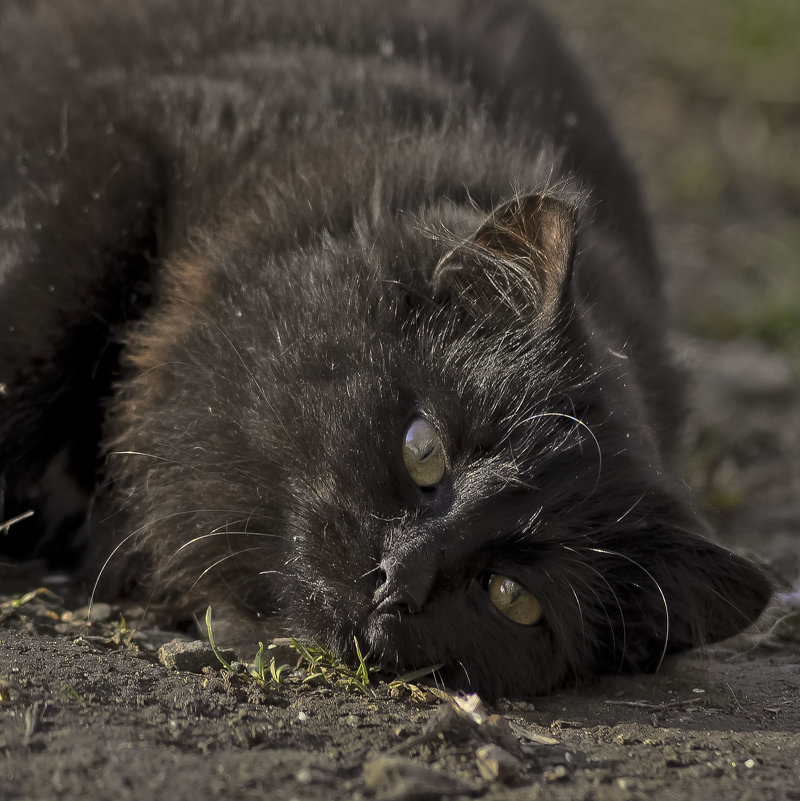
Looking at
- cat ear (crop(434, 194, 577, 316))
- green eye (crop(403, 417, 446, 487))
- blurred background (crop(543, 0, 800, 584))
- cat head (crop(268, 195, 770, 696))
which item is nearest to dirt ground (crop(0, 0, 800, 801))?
Answer: blurred background (crop(543, 0, 800, 584))

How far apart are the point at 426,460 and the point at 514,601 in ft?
1.17

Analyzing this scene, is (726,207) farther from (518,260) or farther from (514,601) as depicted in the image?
(514,601)

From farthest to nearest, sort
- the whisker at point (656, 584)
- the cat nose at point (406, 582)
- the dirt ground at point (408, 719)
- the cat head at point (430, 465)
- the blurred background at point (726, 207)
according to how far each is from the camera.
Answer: the blurred background at point (726, 207) → the whisker at point (656, 584) → the cat head at point (430, 465) → the cat nose at point (406, 582) → the dirt ground at point (408, 719)

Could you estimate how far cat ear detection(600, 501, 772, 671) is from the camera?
2.37 metres

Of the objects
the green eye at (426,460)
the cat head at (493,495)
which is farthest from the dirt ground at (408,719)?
the green eye at (426,460)

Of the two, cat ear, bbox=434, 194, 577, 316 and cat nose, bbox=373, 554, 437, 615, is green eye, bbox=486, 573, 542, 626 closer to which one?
cat nose, bbox=373, 554, 437, 615

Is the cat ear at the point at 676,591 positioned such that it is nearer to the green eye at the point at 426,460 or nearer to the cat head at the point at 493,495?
the cat head at the point at 493,495

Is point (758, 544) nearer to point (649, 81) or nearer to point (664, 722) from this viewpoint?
point (664, 722)

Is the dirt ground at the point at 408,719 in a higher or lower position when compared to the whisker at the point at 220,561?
lower

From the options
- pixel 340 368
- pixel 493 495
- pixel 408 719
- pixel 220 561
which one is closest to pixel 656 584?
pixel 493 495

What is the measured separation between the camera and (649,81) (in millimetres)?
7152

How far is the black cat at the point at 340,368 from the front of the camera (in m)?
2.16

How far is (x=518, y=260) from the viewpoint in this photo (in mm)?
2285

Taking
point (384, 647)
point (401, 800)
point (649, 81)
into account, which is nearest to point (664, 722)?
point (384, 647)
